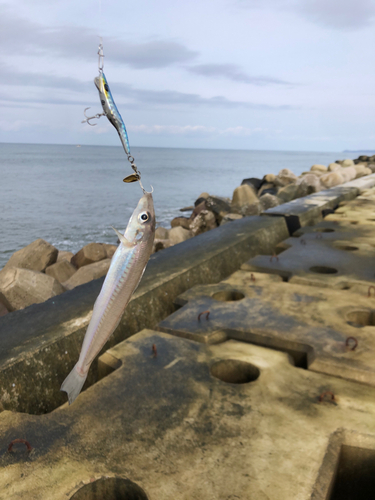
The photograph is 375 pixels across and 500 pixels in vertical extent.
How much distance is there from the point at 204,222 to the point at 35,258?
7280mm

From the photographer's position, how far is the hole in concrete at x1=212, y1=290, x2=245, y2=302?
4.22 meters

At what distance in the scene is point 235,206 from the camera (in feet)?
50.7

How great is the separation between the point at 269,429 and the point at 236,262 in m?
3.49

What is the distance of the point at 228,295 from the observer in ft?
14.1

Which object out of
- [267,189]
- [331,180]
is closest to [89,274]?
[331,180]

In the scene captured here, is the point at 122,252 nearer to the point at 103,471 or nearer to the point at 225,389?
the point at 103,471

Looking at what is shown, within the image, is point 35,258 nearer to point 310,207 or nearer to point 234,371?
point 310,207

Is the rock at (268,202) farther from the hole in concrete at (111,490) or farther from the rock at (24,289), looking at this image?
the hole in concrete at (111,490)

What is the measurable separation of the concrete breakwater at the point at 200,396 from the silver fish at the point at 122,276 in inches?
38.4

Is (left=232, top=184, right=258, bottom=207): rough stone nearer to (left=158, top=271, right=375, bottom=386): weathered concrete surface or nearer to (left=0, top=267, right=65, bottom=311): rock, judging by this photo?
(left=0, top=267, right=65, bottom=311): rock

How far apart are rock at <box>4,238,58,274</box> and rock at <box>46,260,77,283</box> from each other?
0.89ft

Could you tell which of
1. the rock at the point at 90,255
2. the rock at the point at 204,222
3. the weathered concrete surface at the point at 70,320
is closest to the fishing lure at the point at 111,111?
the weathered concrete surface at the point at 70,320

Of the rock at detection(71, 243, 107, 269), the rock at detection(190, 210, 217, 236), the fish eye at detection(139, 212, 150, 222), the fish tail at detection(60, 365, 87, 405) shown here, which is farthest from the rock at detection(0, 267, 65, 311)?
the rock at detection(190, 210, 217, 236)

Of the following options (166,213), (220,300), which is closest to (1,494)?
(220,300)
